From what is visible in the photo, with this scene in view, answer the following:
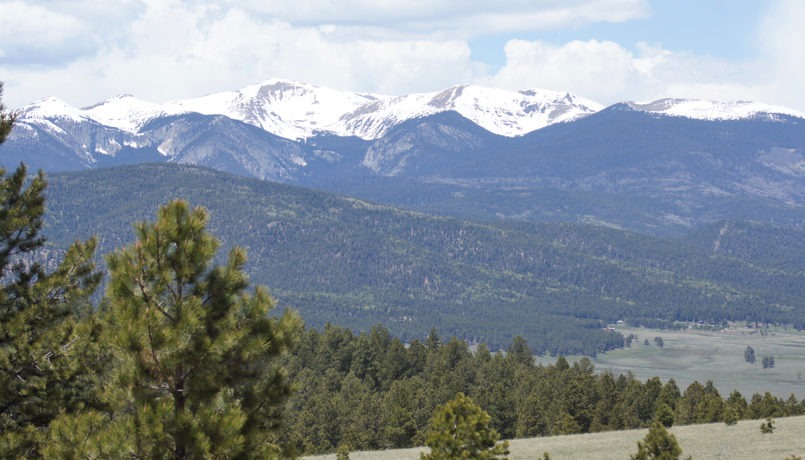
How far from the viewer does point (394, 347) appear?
152625 mm

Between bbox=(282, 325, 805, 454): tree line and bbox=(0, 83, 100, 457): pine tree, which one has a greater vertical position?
bbox=(0, 83, 100, 457): pine tree

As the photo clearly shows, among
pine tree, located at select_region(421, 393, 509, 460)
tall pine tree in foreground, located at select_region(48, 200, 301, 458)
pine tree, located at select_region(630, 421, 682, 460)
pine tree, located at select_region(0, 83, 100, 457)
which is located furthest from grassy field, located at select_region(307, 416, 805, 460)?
tall pine tree in foreground, located at select_region(48, 200, 301, 458)

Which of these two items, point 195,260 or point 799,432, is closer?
point 195,260

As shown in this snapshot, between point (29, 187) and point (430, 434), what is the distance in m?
19.6

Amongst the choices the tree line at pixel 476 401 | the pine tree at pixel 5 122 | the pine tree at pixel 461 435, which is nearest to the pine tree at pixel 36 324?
the pine tree at pixel 5 122

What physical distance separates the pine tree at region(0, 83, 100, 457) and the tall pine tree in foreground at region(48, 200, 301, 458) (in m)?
5.15

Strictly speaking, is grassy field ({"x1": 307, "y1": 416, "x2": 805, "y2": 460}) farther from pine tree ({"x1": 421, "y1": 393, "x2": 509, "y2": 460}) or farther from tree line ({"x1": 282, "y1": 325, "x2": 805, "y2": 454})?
pine tree ({"x1": 421, "y1": 393, "x2": 509, "y2": 460})

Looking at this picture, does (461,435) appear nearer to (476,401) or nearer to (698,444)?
(698,444)

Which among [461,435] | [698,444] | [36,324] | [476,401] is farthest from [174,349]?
[476,401]

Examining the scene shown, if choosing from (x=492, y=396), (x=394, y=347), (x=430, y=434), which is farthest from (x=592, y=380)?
(x=430, y=434)

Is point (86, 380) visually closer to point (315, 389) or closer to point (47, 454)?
point (47, 454)

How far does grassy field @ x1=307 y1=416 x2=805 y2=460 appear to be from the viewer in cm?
5962

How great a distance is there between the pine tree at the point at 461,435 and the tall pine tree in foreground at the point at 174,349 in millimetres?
18820

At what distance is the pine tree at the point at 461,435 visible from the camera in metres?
42.8
